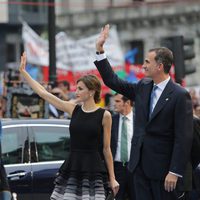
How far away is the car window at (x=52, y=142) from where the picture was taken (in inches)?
390

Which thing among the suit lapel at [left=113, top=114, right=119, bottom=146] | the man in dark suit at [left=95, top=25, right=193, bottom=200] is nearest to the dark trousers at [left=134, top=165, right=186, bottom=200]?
the man in dark suit at [left=95, top=25, right=193, bottom=200]

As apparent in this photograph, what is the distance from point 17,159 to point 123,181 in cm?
141

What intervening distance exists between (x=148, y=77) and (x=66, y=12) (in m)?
44.0

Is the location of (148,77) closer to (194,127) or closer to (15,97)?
(194,127)

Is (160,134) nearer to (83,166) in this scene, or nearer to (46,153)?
(83,166)

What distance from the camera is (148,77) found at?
7.54m

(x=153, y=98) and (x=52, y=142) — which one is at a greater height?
(x=153, y=98)

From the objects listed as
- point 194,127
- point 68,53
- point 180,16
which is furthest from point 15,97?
point 180,16

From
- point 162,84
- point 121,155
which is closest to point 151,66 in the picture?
point 162,84

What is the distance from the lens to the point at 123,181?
1038 cm

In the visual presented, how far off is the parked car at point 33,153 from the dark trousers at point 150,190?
2480mm

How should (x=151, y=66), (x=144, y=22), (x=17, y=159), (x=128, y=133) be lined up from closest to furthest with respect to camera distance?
(x=151, y=66) → (x=17, y=159) → (x=128, y=133) → (x=144, y=22)

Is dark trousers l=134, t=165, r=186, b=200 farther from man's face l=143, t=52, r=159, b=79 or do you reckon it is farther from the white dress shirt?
the white dress shirt

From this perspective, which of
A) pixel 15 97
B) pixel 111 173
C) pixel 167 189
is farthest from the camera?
pixel 15 97
